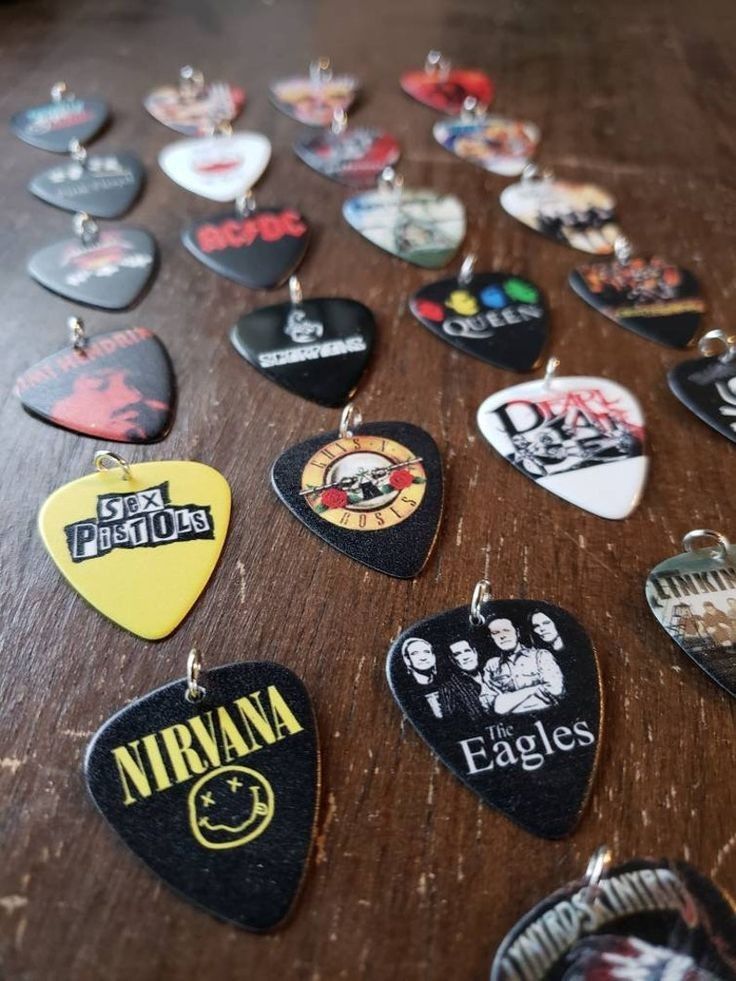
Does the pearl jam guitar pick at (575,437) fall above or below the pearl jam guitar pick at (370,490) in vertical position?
above

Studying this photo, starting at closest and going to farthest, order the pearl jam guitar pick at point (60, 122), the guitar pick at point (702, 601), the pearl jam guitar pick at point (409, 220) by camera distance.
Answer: the guitar pick at point (702, 601)
the pearl jam guitar pick at point (409, 220)
the pearl jam guitar pick at point (60, 122)

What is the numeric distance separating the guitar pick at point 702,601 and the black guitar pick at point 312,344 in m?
0.30

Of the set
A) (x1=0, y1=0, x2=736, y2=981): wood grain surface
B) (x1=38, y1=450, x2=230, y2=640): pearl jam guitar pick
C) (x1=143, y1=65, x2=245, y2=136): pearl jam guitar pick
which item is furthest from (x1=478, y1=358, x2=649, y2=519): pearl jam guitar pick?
(x1=143, y1=65, x2=245, y2=136): pearl jam guitar pick

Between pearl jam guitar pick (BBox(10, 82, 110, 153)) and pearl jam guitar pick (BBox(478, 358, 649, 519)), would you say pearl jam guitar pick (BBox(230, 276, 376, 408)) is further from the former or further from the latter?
pearl jam guitar pick (BBox(10, 82, 110, 153))

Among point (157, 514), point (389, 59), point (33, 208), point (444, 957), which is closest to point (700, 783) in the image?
point (444, 957)

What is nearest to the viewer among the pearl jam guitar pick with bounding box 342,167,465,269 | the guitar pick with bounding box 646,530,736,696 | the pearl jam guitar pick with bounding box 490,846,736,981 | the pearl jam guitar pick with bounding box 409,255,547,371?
the pearl jam guitar pick with bounding box 490,846,736,981

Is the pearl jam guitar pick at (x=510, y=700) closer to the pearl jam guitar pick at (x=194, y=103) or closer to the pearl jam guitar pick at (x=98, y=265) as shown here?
the pearl jam guitar pick at (x=98, y=265)

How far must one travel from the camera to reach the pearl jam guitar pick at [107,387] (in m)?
0.69

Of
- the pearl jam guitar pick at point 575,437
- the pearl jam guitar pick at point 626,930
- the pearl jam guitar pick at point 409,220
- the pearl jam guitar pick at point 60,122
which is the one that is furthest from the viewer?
the pearl jam guitar pick at point 60,122

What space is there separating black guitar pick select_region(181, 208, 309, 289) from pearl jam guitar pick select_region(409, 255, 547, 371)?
5.8 inches

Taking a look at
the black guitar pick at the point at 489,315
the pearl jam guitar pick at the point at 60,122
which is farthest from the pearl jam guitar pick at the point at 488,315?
the pearl jam guitar pick at the point at 60,122

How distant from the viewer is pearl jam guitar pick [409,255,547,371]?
0.78m

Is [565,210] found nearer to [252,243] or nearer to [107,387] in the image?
[252,243]

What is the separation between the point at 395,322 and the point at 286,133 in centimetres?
43
